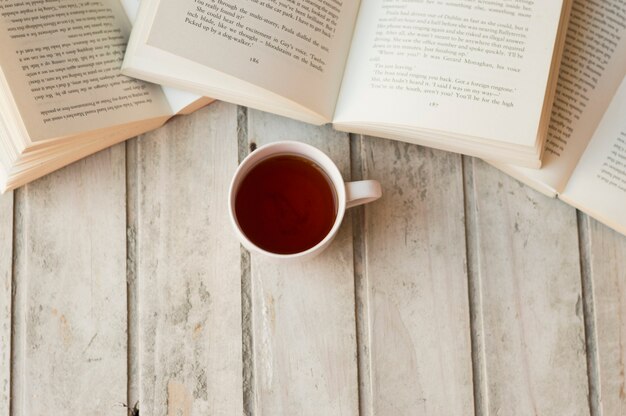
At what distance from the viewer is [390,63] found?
739mm

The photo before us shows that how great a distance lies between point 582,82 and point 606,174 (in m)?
0.11

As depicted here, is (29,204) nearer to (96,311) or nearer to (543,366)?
(96,311)

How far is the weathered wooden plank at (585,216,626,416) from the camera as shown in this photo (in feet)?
2.55

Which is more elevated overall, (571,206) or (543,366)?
(571,206)

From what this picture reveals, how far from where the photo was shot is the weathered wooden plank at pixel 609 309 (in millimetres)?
778

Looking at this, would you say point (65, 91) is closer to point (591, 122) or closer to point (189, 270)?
point (189, 270)

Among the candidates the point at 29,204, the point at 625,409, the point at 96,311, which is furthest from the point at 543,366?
the point at 29,204

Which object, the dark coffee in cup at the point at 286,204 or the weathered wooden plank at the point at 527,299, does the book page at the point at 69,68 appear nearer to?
the dark coffee in cup at the point at 286,204

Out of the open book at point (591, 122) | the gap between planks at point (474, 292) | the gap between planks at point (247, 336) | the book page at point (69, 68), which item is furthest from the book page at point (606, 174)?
the book page at point (69, 68)

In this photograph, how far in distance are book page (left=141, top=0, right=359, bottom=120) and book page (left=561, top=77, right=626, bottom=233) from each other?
0.31 meters

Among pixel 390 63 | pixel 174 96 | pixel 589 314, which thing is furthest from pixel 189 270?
pixel 589 314

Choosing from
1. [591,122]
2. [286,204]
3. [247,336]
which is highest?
[591,122]

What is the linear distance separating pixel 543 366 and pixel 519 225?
0.17 metres

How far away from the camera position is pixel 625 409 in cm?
78
